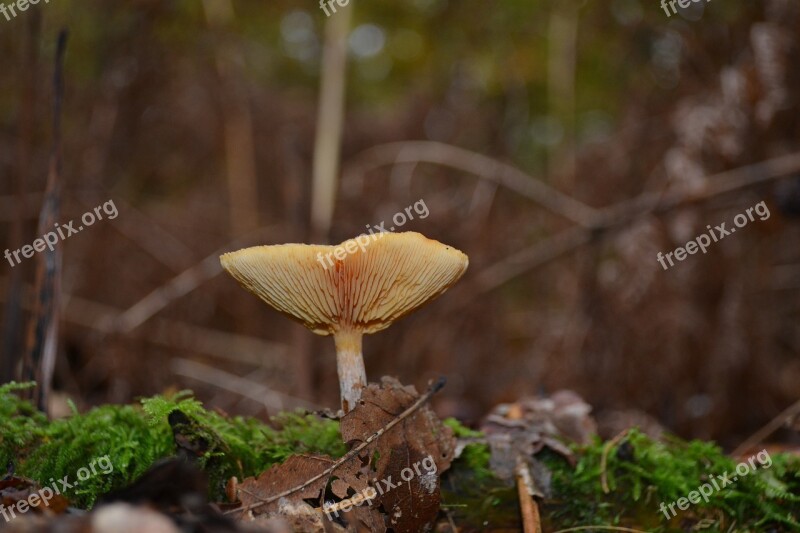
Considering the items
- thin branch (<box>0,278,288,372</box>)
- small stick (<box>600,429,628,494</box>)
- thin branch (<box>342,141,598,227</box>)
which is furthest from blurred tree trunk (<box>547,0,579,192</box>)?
small stick (<box>600,429,628,494</box>)

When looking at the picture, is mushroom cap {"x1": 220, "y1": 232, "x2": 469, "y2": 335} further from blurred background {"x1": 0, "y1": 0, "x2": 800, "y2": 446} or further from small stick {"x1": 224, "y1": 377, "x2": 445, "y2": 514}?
blurred background {"x1": 0, "y1": 0, "x2": 800, "y2": 446}

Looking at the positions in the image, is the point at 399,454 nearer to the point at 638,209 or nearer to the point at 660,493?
the point at 660,493

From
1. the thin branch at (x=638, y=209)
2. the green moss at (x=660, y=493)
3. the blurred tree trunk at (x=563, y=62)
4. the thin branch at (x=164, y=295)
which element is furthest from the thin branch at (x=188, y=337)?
the green moss at (x=660, y=493)

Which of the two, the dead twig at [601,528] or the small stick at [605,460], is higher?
the small stick at [605,460]

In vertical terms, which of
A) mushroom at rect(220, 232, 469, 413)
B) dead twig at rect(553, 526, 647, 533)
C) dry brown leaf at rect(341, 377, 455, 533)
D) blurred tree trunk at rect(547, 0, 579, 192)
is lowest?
dead twig at rect(553, 526, 647, 533)

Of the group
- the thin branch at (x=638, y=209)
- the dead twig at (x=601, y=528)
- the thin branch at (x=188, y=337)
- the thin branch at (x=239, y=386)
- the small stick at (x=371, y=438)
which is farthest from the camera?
the thin branch at (x=188, y=337)

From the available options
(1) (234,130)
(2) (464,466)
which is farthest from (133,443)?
(1) (234,130)

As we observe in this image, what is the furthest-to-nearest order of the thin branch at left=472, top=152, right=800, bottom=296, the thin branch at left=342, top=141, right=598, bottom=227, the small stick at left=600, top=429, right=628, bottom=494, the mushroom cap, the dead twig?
the thin branch at left=342, top=141, right=598, bottom=227 < the thin branch at left=472, top=152, right=800, bottom=296 < the small stick at left=600, top=429, right=628, bottom=494 < the dead twig < the mushroom cap

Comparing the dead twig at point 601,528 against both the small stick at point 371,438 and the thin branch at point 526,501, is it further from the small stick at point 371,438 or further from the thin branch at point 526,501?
the small stick at point 371,438
